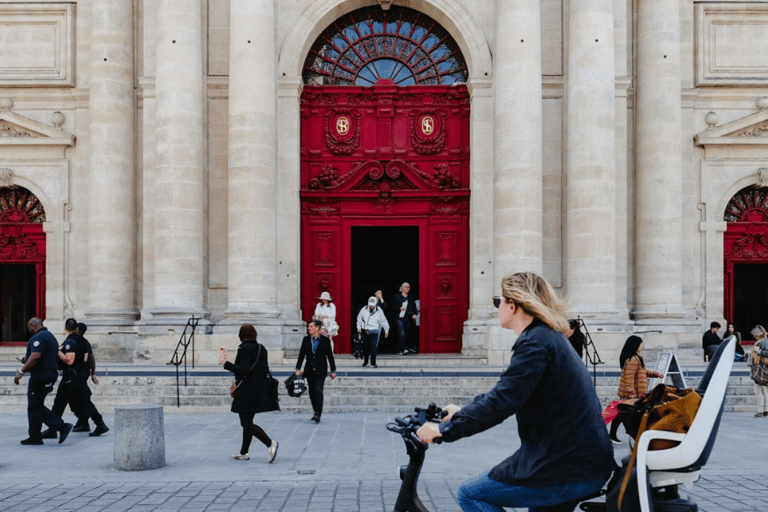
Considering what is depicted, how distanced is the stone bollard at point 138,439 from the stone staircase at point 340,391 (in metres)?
5.29

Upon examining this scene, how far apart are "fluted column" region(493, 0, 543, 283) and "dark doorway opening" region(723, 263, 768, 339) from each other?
660 cm

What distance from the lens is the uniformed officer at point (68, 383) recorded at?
12.5m

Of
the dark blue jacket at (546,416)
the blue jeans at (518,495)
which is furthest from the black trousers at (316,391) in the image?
the dark blue jacket at (546,416)

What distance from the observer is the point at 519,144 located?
2042cm

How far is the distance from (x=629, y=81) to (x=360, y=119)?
684 cm

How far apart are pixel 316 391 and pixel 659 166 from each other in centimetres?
1183

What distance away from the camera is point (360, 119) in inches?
906

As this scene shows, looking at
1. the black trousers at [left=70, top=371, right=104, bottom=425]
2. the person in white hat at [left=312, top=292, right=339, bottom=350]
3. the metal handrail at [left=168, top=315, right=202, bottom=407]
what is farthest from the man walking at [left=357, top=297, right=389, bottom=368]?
the black trousers at [left=70, top=371, right=104, bottom=425]

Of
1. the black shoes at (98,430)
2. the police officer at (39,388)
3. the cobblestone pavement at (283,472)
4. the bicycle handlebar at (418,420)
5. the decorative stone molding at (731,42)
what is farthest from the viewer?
the decorative stone molding at (731,42)

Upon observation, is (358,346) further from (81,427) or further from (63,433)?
(63,433)

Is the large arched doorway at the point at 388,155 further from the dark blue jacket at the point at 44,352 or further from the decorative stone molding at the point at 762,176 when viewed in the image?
the dark blue jacket at the point at 44,352

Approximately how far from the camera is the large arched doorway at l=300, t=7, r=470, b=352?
22.7 m

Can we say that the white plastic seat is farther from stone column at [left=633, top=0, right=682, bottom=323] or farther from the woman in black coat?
stone column at [left=633, top=0, right=682, bottom=323]

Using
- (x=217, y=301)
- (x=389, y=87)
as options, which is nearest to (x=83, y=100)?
(x=217, y=301)
